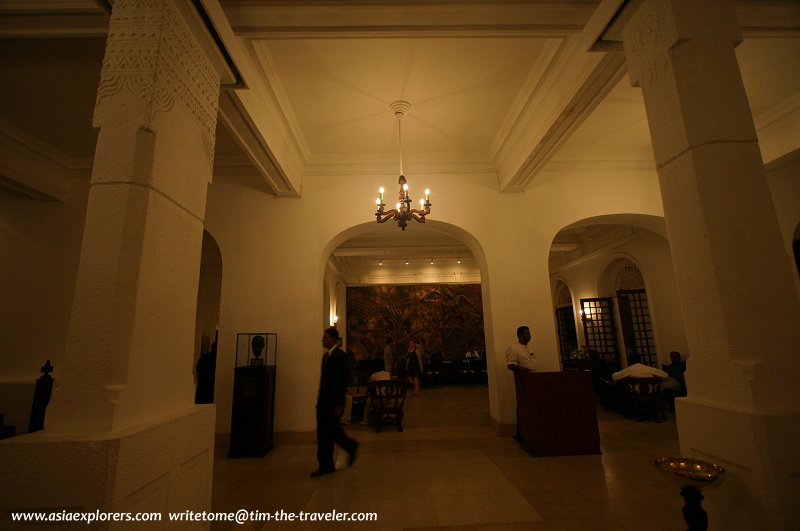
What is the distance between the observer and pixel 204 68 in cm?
292

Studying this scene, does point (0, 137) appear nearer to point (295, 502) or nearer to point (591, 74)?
point (295, 502)

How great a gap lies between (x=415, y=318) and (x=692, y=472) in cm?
1360

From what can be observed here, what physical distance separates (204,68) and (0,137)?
487cm

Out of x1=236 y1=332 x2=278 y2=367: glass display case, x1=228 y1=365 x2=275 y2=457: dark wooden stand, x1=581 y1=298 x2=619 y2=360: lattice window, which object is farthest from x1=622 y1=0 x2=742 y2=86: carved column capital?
x1=581 y1=298 x2=619 y2=360: lattice window

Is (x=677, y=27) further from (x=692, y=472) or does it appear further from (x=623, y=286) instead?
(x=623, y=286)

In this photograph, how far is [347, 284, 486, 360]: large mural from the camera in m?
15.1

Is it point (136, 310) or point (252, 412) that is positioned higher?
point (136, 310)

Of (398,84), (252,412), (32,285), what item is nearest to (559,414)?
(252,412)

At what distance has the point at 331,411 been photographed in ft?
15.0

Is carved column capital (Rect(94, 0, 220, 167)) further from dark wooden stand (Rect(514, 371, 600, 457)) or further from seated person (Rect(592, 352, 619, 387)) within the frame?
seated person (Rect(592, 352, 619, 387))

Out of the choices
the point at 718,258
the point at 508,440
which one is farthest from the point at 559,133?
the point at 508,440

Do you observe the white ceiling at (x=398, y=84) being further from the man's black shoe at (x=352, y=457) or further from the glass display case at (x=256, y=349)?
the man's black shoe at (x=352, y=457)

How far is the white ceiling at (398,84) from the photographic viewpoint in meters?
3.16

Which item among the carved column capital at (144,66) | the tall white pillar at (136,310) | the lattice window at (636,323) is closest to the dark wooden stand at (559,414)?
the tall white pillar at (136,310)
